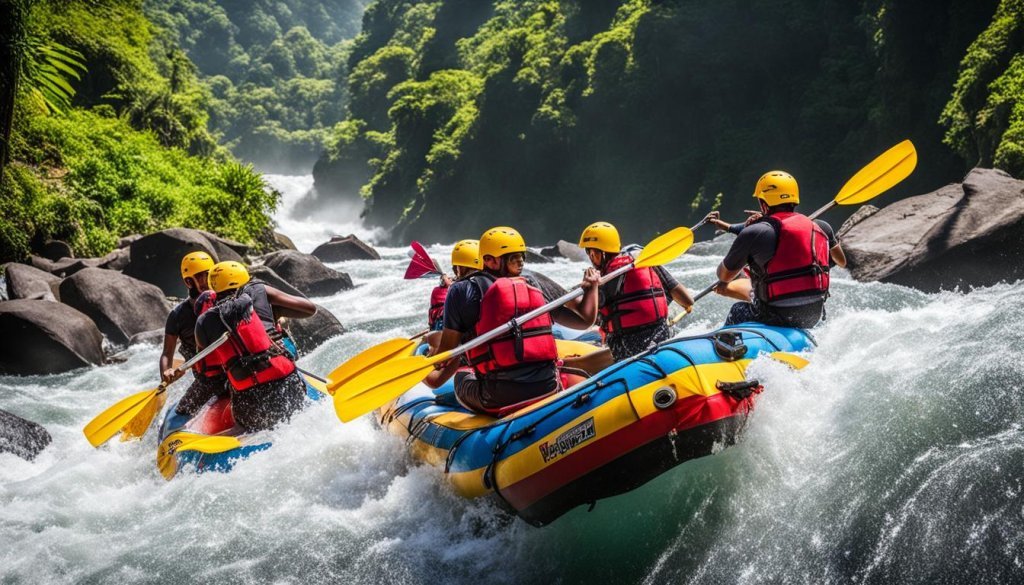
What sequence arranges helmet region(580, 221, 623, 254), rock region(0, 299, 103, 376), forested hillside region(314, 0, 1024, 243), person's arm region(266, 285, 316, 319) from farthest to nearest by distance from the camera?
forested hillside region(314, 0, 1024, 243), rock region(0, 299, 103, 376), person's arm region(266, 285, 316, 319), helmet region(580, 221, 623, 254)

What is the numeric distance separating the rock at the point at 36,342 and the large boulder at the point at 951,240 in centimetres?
965

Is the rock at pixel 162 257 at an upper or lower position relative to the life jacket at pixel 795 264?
upper

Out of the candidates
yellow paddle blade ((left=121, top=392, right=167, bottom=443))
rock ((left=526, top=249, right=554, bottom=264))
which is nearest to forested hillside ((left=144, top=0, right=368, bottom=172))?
rock ((left=526, top=249, right=554, bottom=264))

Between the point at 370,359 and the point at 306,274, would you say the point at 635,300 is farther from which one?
the point at 306,274

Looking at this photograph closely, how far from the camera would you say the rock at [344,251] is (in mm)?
19992

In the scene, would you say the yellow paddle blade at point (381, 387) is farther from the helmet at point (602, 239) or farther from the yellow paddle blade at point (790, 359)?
the yellow paddle blade at point (790, 359)

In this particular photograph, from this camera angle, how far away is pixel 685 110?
31047 millimetres

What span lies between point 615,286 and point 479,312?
1.27 meters

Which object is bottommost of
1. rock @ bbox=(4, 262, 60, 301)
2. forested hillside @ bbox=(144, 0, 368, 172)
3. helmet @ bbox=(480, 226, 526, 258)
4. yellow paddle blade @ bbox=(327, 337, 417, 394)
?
yellow paddle blade @ bbox=(327, 337, 417, 394)

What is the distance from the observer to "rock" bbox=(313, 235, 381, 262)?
1999 centimetres

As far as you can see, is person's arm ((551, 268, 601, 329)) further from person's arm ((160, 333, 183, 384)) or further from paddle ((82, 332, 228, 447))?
person's arm ((160, 333, 183, 384))

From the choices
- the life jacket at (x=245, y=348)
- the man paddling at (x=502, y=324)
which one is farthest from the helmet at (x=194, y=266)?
the man paddling at (x=502, y=324)

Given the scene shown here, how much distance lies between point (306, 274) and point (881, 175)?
10.1 m

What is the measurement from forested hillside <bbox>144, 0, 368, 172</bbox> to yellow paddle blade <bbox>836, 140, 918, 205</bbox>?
71.4 meters
